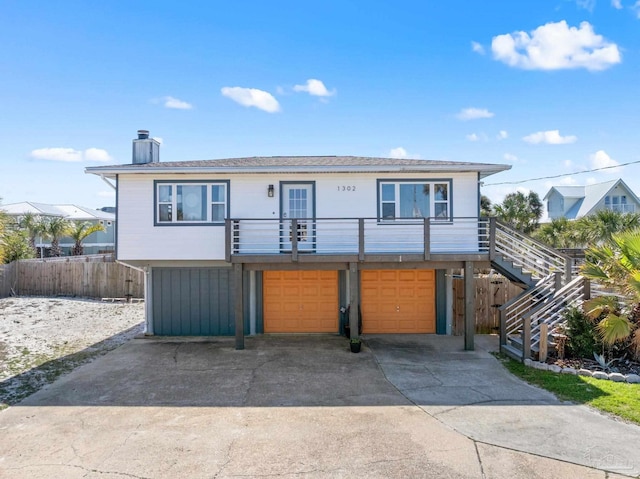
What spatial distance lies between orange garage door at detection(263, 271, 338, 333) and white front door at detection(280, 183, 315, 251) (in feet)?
5.32

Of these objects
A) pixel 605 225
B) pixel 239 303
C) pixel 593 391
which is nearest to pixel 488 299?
pixel 593 391

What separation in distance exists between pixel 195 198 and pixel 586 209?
36.5 m

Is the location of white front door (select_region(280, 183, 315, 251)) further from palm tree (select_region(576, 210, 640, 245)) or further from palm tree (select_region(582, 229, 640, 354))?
palm tree (select_region(576, 210, 640, 245))

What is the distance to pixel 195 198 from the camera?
11.4 m

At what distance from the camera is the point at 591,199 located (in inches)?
1426

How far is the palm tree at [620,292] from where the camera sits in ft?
26.3

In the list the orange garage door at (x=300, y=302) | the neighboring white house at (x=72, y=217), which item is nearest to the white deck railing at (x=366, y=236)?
the orange garage door at (x=300, y=302)

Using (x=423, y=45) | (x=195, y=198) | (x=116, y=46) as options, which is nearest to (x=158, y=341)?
(x=195, y=198)

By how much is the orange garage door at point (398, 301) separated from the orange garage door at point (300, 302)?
109cm

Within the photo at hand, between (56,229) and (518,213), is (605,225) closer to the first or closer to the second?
(518,213)

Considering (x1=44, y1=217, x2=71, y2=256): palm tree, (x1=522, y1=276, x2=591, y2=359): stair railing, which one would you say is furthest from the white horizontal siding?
(x1=44, y1=217, x2=71, y2=256): palm tree

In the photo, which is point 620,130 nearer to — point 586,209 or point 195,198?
point 586,209

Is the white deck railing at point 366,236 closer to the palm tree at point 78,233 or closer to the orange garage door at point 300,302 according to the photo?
the orange garage door at point 300,302

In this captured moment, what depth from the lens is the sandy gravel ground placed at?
28.3 feet
